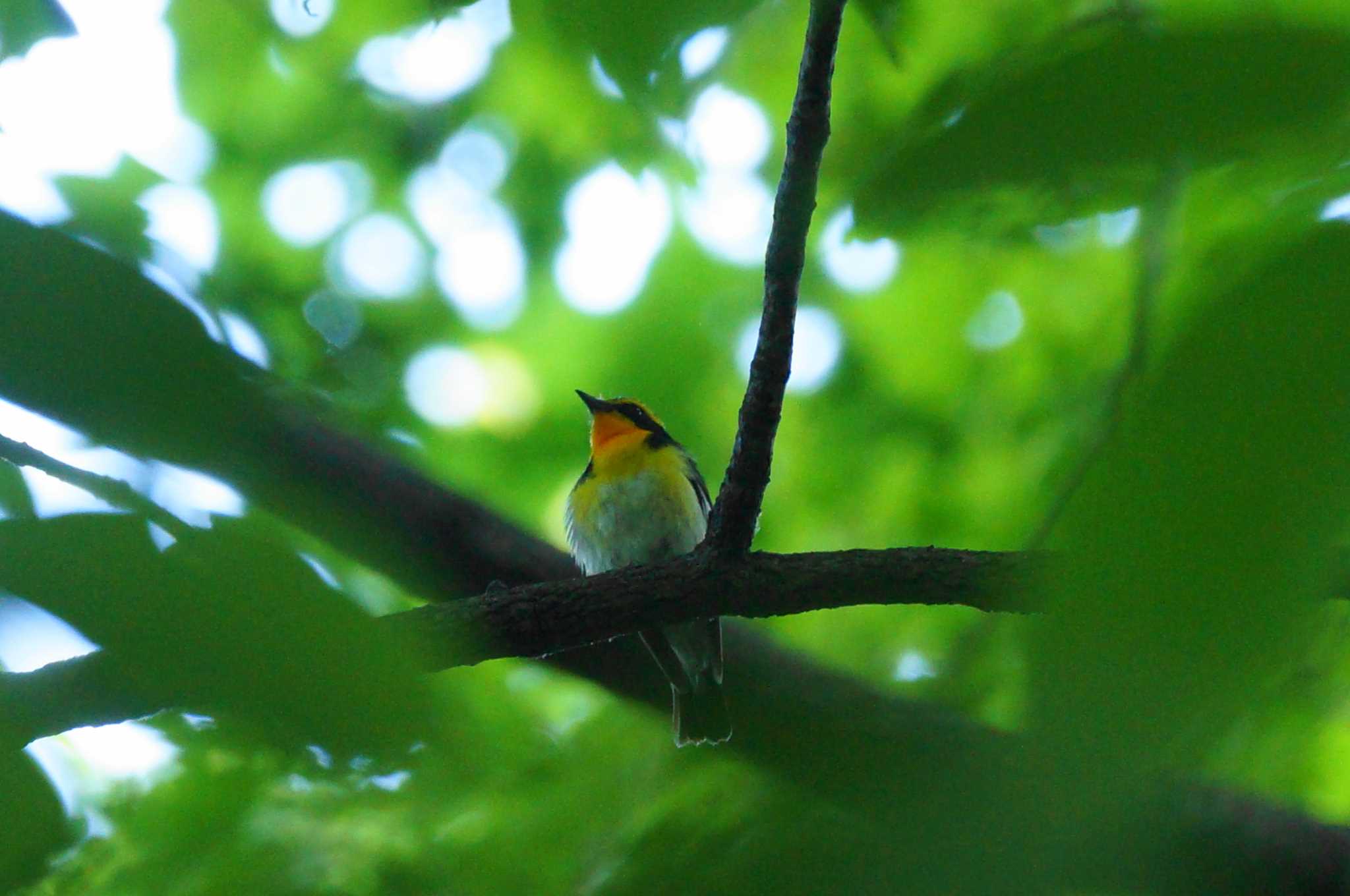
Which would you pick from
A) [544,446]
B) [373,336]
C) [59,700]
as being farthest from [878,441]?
[59,700]

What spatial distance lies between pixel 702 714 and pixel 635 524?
1.59 m

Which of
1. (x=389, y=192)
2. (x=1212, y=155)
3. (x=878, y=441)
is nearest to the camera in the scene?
(x=1212, y=155)

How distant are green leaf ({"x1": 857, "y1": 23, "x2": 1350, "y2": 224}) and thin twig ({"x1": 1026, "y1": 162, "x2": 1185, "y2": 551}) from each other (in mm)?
32

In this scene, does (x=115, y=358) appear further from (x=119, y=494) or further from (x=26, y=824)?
(x=26, y=824)

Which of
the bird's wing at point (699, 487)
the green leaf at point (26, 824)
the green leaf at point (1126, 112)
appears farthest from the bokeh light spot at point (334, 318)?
the green leaf at point (1126, 112)

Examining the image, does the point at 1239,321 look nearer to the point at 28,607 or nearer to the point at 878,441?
the point at 28,607

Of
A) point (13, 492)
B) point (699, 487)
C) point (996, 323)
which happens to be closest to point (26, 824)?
point (13, 492)

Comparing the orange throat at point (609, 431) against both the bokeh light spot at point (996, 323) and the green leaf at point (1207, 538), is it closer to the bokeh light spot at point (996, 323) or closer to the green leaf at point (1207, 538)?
the bokeh light spot at point (996, 323)

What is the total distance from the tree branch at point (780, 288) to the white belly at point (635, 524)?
2744mm

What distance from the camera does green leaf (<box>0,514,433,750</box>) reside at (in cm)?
56

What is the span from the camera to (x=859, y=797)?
1140 mm

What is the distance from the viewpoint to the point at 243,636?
0.57 m

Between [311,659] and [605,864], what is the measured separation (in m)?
1.16

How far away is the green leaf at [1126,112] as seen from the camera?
646 mm
